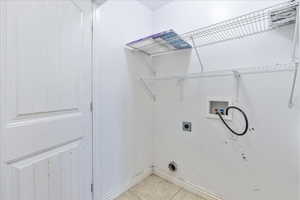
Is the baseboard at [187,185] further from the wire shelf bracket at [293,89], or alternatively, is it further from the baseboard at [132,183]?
the wire shelf bracket at [293,89]

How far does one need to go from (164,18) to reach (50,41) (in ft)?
4.83

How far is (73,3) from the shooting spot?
115 centimetres

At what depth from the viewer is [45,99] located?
975mm

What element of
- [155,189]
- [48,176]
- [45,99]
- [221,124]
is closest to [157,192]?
[155,189]

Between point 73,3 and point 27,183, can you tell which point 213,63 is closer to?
point 73,3

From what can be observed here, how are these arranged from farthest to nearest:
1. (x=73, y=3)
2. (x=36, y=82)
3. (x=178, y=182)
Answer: (x=178, y=182) < (x=73, y=3) < (x=36, y=82)

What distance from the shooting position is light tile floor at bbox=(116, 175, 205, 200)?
161 centimetres

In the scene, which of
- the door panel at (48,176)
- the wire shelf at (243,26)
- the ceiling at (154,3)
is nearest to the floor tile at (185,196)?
the door panel at (48,176)

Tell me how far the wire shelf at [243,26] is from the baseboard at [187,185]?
161 cm

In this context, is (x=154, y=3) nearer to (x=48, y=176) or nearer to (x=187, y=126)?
(x=187, y=126)

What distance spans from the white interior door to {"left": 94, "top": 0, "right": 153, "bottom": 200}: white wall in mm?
134

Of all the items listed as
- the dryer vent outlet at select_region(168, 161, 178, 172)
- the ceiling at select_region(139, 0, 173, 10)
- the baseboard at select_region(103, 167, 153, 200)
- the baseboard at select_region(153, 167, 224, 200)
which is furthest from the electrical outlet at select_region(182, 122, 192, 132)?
the ceiling at select_region(139, 0, 173, 10)

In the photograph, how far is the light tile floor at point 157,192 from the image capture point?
5.27 ft

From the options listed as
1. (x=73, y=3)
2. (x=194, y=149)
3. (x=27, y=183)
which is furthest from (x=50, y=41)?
(x=194, y=149)
